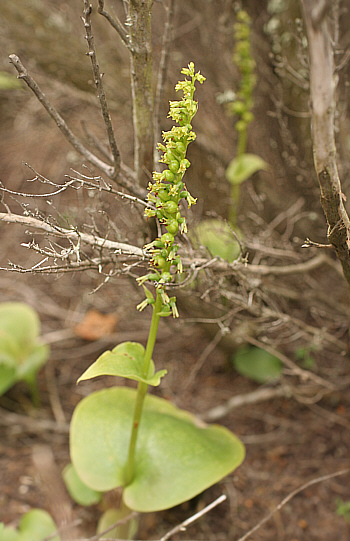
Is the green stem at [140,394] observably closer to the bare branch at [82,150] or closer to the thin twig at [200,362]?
the bare branch at [82,150]

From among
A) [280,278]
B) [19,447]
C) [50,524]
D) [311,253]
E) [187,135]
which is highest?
[187,135]

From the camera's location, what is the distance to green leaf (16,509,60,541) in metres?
1.57

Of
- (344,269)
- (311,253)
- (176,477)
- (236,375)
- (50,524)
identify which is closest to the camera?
(344,269)

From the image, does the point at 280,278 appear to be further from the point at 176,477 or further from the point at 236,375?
the point at 176,477

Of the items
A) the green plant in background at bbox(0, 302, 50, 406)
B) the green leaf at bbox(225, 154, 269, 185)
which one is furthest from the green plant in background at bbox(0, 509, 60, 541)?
the green leaf at bbox(225, 154, 269, 185)

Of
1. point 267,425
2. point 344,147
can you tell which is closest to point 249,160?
point 344,147

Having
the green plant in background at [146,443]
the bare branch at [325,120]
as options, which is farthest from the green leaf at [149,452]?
the bare branch at [325,120]

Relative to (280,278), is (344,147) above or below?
above

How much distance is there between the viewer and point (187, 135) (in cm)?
100

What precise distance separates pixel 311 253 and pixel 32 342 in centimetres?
144

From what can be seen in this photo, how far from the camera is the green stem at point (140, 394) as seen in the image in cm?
118

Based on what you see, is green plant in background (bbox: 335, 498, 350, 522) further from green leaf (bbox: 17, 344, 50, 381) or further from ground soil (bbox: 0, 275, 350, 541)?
green leaf (bbox: 17, 344, 50, 381)

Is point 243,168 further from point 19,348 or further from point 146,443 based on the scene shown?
point 19,348

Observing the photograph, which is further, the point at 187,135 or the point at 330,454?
the point at 330,454
